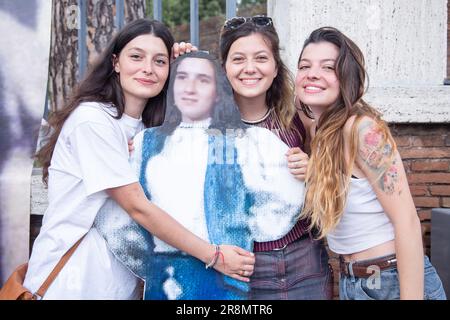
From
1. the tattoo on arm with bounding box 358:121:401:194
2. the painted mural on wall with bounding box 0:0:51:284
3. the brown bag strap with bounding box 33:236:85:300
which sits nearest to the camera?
the tattoo on arm with bounding box 358:121:401:194

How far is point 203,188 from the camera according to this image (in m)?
2.33

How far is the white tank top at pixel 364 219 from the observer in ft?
7.38

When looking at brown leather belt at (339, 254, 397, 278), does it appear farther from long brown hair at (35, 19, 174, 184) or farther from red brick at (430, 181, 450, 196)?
red brick at (430, 181, 450, 196)

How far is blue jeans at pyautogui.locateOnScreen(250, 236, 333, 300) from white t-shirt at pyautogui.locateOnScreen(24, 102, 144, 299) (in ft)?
1.87

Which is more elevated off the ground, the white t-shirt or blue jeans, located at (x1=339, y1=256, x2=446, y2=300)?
the white t-shirt

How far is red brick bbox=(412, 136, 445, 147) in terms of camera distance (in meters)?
3.60

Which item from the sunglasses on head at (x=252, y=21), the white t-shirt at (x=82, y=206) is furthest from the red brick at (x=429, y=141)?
the white t-shirt at (x=82, y=206)

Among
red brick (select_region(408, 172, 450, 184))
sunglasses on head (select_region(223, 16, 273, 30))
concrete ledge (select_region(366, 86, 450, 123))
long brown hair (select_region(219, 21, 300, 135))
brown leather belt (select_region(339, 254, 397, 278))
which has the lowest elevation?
brown leather belt (select_region(339, 254, 397, 278))

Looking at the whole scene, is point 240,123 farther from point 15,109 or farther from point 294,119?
point 15,109

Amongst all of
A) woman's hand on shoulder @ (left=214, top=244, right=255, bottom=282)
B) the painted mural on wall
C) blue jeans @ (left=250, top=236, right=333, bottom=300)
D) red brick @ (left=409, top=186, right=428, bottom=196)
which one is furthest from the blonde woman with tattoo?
the painted mural on wall

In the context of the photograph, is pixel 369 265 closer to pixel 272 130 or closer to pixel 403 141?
pixel 272 130

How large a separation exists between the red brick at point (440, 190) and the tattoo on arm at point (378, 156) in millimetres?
1578

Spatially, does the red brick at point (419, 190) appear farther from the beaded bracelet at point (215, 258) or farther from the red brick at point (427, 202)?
the beaded bracelet at point (215, 258)

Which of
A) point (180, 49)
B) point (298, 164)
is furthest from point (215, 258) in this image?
point (180, 49)
